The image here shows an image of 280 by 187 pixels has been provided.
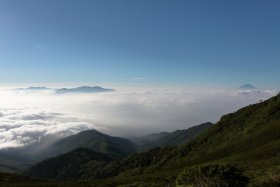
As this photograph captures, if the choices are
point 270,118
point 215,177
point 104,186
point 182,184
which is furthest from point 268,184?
point 270,118

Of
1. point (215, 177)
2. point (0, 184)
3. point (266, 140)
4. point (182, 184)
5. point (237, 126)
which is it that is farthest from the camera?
point (237, 126)

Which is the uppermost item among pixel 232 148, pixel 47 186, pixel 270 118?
pixel 270 118

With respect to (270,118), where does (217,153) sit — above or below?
below

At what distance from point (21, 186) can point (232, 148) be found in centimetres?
7902

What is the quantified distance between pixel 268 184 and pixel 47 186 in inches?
3693

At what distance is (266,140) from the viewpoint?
120 metres

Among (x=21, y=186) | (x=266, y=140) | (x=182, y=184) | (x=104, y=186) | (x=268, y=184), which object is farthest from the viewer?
(x=266, y=140)


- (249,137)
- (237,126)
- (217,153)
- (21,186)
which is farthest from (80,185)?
(237,126)

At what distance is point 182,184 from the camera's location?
33719mm

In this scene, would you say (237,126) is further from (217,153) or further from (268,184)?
(268,184)

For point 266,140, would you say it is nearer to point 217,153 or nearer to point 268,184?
point 217,153

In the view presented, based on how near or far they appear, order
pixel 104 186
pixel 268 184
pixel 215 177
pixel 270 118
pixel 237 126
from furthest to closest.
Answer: pixel 237 126, pixel 270 118, pixel 104 186, pixel 215 177, pixel 268 184

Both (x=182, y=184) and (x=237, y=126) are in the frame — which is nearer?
(x=182, y=184)

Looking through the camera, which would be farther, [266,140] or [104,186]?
[266,140]
